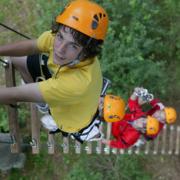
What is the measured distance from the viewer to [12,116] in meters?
3.76

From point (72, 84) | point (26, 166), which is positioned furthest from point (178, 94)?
point (72, 84)

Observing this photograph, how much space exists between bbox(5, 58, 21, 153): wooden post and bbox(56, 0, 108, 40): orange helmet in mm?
990

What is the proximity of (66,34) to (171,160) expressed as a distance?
115 inches

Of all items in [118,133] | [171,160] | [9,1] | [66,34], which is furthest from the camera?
[9,1]

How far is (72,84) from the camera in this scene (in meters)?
2.56

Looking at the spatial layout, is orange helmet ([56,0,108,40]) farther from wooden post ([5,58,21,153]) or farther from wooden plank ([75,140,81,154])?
wooden plank ([75,140,81,154])

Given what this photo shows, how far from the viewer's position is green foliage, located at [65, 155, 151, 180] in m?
4.73

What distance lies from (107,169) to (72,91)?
241 centimetres

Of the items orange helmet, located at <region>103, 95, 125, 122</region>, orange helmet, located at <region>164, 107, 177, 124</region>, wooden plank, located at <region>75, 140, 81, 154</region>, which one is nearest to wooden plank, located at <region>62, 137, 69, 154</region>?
wooden plank, located at <region>75, 140, 81, 154</region>

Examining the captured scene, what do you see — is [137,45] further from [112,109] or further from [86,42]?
[86,42]

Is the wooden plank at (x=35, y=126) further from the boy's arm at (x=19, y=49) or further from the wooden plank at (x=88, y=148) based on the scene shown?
the boy's arm at (x=19, y=49)

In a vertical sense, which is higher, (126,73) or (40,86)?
(40,86)

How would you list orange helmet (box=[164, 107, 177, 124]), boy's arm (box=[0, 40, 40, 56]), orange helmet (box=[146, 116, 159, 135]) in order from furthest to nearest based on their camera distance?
1. orange helmet (box=[164, 107, 177, 124])
2. orange helmet (box=[146, 116, 159, 135])
3. boy's arm (box=[0, 40, 40, 56])

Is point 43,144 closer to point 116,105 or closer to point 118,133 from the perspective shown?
point 118,133
